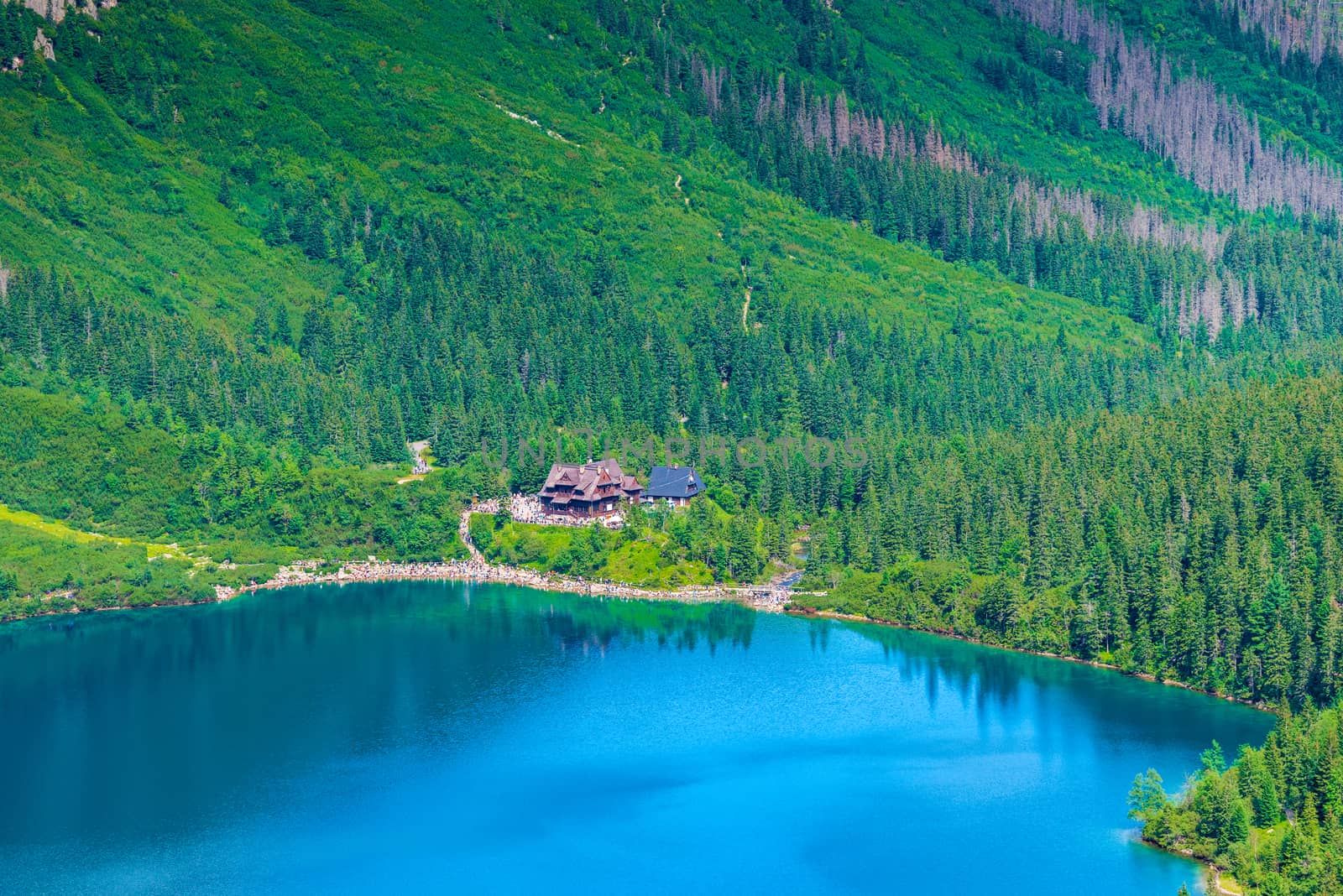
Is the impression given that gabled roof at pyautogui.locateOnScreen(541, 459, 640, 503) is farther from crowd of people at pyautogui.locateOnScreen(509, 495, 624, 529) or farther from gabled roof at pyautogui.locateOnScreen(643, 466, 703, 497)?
gabled roof at pyautogui.locateOnScreen(643, 466, 703, 497)

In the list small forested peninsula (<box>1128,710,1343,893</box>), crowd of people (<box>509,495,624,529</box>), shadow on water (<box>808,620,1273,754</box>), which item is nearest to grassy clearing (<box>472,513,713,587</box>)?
crowd of people (<box>509,495,624,529</box>)

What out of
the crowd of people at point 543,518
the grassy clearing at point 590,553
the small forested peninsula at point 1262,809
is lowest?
the small forested peninsula at point 1262,809

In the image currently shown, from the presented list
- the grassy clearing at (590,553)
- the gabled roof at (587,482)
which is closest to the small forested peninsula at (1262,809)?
the grassy clearing at (590,553)

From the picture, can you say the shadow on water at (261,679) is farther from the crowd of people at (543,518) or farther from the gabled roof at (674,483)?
the gabled roof at (674,483)

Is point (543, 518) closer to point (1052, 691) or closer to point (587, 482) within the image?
point (587, 482)

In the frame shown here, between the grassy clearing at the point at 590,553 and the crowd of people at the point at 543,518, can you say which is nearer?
the grassy clearing at the point at 590,553

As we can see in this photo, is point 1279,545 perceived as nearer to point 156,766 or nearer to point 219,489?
point 156,766

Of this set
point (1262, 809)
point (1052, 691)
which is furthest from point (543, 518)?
point (1262, 809)

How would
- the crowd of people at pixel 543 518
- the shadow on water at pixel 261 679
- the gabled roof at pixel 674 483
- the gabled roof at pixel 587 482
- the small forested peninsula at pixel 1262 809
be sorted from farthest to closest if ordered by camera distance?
the gabled roof at pixel 674 483
the gabled roof at pixel 587 482
the crowd of people at pixel 543 518
the shadow on water at pixel 261 679
the small forested peninsula at pixel 1262 809
